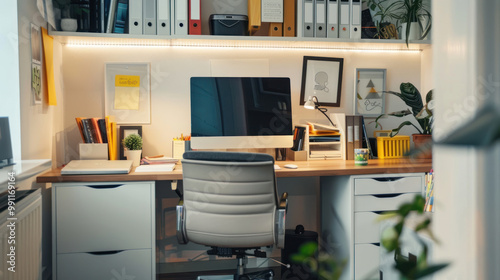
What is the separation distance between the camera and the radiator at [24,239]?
5.77 ft

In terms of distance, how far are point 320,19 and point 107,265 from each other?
6.12 ft

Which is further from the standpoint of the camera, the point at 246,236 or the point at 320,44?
the point at 320,44

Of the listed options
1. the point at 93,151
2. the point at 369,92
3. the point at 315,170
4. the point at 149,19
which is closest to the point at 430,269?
the point at 315,170

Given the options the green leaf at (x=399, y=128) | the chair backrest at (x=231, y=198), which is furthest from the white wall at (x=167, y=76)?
the chair backrest at (x=231, y=198)

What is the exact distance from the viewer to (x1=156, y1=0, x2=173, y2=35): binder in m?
2.80

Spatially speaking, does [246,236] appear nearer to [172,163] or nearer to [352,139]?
[172,163]

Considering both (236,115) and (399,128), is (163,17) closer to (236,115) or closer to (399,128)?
(236,115)

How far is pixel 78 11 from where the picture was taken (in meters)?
2.82

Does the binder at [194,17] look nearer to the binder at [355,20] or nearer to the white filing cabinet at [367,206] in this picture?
the binder at [355,20]

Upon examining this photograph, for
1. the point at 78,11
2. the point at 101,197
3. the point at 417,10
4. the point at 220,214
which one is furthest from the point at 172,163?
the point at 417,10

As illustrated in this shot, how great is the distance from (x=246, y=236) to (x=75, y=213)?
890 mm

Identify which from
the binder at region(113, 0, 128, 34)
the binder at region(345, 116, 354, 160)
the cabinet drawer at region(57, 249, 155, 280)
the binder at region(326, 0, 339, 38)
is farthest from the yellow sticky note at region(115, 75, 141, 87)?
the binder at region(345, 116, 354, 160)

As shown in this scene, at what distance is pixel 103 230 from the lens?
249cm

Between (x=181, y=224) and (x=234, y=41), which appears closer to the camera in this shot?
(x=181, y=224)
